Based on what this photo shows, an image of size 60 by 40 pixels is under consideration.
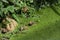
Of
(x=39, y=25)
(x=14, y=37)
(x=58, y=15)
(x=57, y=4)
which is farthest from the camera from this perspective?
(x=57, y=4)

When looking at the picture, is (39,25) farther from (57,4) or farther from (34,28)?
(57,4)

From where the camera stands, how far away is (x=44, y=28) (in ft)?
31.7

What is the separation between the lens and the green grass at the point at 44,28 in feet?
30.1

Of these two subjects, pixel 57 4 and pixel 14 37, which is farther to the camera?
pixel 57 4

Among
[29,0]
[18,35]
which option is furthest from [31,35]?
[29,0]

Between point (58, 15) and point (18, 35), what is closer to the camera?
point (18, 35)

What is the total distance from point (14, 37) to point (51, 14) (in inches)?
81.5

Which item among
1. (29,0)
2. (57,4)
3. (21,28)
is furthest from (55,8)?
(21,28)

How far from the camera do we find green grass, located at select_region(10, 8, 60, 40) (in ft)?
30.1

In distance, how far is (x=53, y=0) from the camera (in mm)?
11133

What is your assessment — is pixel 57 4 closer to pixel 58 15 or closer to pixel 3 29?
pixel 58 15

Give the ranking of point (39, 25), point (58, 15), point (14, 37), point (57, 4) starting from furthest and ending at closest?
point (57, 4), point (58, 15), point (39, 25), point (14, 37)

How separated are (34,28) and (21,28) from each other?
456 mm

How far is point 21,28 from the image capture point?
379 inches
